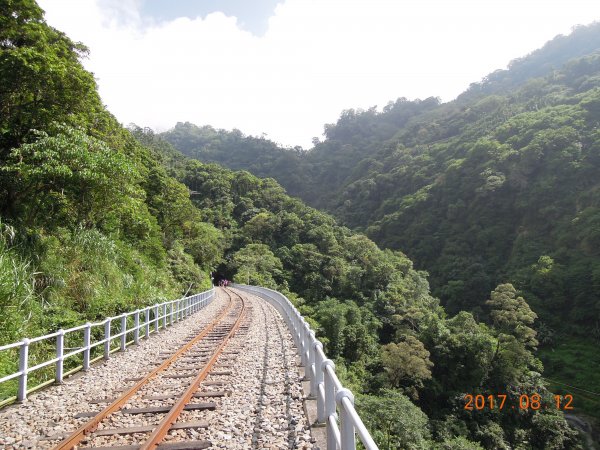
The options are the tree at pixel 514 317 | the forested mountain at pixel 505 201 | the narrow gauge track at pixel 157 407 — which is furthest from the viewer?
the forested mountain at pixel 505 201

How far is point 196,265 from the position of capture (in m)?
37.3

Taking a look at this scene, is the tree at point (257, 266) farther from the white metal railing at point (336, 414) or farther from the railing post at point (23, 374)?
the white metal railing at point (336, 414)

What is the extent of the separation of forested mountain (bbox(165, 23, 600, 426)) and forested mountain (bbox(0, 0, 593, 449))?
4.93 metres

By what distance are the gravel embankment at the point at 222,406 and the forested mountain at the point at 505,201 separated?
41723 millimetres

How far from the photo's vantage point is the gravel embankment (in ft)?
14.9

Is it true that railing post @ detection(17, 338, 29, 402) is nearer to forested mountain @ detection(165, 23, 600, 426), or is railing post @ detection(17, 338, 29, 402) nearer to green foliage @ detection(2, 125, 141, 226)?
green foliage @ detection(2, 125, 141, 226)

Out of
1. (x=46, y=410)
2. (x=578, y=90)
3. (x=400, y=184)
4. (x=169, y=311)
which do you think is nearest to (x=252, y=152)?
(x=400, y=184)

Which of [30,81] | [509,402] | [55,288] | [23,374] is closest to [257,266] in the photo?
[509,402]

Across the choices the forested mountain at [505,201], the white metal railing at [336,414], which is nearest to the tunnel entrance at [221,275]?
the forested mountain at [505,201]

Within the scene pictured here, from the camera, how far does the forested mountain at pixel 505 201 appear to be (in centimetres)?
4844

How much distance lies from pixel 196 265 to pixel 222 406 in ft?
108

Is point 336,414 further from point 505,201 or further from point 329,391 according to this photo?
point 505,201

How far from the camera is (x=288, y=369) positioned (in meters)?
7.92

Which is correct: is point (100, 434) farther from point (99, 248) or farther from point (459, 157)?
point (459, 157)
